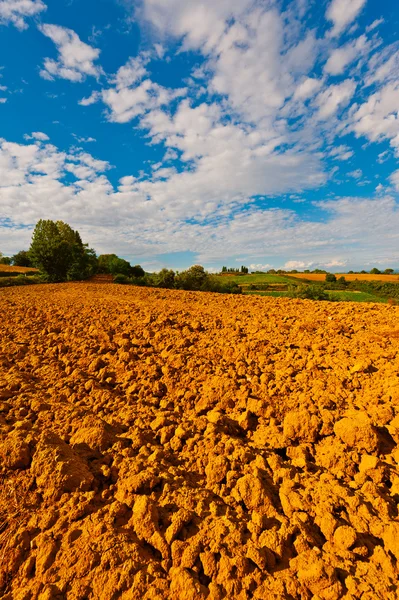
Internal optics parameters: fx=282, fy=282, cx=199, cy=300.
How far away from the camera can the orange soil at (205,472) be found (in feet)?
6.22

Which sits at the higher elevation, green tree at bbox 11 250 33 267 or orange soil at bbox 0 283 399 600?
green tree at bbox 11 250 33 267

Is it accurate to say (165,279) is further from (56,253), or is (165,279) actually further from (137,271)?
(56,253)

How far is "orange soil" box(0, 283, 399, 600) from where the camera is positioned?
1.90m

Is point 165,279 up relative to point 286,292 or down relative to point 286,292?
up

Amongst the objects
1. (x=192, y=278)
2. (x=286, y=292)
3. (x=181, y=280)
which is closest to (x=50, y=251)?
(x=181, y=280)

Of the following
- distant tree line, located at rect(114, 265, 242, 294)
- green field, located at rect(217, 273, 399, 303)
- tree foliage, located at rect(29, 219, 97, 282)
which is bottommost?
green field, located at rect(217, 273, 399, 303)

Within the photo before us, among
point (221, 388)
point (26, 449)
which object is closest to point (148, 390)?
point (221, 388)

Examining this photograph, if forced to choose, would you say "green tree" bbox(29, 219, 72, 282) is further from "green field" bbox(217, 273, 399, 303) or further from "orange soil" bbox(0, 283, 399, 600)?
"orange soil" bbox(0, 283, 399, 600)

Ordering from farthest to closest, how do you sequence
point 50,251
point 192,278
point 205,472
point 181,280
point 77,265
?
point 192,278 < point 181,280 < point 77,265 < point 50,251 < point 205,472

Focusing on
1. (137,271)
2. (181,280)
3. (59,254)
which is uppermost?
(59,254)

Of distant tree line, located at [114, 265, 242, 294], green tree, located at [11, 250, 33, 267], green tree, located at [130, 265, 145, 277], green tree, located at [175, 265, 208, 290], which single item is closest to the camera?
distant tree line, located at [114, 265, 242, 294]

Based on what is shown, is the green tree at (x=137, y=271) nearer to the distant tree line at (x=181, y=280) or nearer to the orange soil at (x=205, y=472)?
the distant tree line at (x=181, y=280)

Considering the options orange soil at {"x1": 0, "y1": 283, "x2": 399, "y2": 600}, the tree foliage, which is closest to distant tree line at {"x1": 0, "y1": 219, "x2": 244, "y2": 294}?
the tree foliage

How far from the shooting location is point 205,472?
274cm
